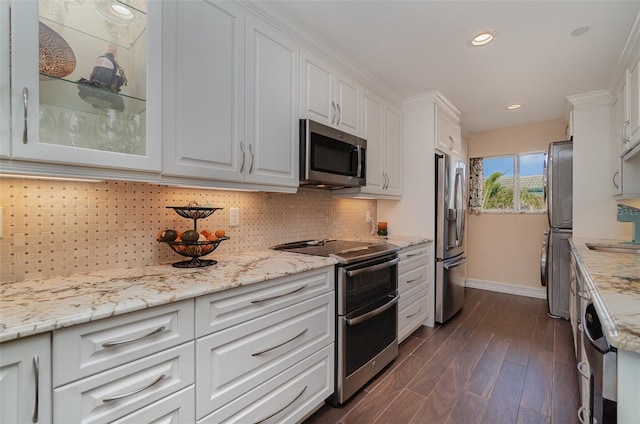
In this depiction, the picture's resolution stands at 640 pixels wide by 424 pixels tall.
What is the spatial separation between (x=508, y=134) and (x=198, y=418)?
498cm

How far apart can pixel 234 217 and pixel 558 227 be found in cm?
358

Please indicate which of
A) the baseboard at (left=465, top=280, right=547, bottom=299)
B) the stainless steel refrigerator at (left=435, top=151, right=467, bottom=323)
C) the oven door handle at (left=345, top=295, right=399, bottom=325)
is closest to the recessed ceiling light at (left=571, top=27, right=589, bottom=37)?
the stainless steel refrigerator at (left=435, top=151, right=467, bottom=323)

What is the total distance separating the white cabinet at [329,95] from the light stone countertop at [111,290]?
1.15 metres

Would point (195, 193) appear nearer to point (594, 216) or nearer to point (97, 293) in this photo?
point (97, 293)

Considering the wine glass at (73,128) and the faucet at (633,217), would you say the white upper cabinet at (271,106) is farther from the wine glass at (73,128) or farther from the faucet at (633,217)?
the faucet at (633,217)

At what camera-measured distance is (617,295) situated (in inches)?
39.1

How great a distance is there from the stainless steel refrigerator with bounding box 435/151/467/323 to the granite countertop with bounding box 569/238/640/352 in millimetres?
1324

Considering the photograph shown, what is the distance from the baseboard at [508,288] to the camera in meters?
4.01

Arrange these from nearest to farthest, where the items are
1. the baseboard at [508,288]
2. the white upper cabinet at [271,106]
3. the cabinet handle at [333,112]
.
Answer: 1. the white upper cabinet at [271,106]
2. the cabinet handle at [333,112]
3. the baseboard at [508,288]

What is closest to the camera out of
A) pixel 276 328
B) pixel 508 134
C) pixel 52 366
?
pixel 52 366

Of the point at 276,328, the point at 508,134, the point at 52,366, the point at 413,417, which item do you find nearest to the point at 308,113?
the point at 276,328

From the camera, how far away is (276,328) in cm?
141

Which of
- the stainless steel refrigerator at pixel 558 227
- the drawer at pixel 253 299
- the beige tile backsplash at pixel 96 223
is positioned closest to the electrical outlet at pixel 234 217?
the beige tile backsplash at pixel 96 223

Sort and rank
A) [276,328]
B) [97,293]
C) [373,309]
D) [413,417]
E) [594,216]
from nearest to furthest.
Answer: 1. [97,293]
2. [276,328]
3. [413,417]
4. [373,309]
5. [594,216]
